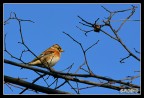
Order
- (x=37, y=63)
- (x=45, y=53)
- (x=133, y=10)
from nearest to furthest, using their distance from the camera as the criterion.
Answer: (x=133, y=10) < (x=37, y=63) < (x=45, y=53)

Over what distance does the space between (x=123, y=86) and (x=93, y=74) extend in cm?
35

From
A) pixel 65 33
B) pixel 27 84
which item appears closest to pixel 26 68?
pixel 27 84

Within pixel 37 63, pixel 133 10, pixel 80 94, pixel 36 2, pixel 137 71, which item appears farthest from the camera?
pixel 37 63

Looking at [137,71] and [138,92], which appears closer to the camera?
[138,92]

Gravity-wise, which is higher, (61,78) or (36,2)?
(36,2)

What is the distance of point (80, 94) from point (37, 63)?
214 cm

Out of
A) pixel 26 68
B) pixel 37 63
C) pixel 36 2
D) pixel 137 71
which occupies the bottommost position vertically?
pixel 26 68

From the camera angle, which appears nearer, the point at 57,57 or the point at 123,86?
the point at 123,86

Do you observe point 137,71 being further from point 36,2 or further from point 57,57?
point 57,57

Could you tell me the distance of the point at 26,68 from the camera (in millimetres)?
3475

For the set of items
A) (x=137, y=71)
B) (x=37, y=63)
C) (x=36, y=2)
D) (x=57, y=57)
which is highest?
(x=57, y=57)

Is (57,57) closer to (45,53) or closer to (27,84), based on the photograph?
(45,53)

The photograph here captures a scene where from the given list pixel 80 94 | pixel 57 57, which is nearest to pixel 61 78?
pixel 80 94

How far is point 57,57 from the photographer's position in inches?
291
